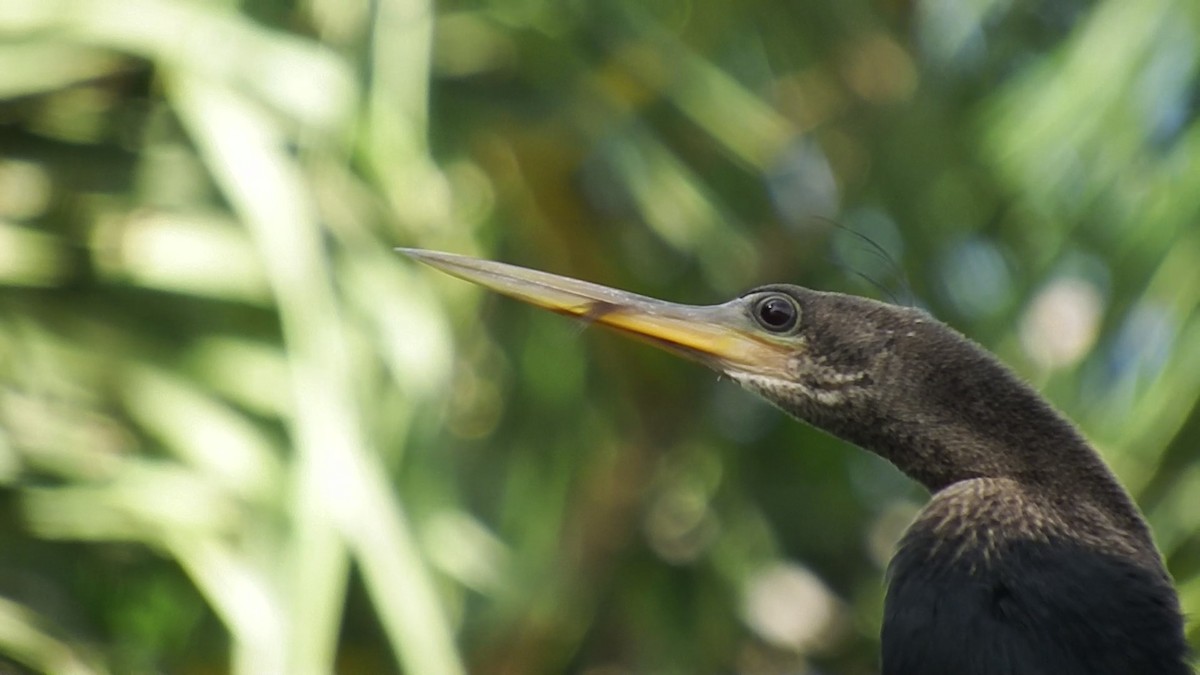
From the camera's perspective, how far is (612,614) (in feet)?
10.3

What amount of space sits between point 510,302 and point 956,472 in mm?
1723

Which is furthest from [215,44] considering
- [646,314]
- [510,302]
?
[646,314]

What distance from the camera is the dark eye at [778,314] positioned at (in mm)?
1653

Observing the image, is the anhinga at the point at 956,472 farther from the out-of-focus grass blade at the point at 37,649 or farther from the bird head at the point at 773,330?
the out-of-focus grass blade at the point at 37,649

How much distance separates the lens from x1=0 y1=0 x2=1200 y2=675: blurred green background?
91.7 inches

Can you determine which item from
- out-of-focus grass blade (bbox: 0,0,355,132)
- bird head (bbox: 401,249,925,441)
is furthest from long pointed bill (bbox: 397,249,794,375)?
out-of-focus grass blade (bbox: 0,0,355,132)

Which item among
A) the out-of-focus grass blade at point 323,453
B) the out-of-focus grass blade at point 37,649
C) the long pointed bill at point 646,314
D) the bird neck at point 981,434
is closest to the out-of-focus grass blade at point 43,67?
the out-of-focus grass blade at point 323,453

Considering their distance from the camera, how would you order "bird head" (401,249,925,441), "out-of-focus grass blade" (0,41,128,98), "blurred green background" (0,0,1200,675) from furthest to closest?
"out-of-focus grass blade" (0,41,128,98) < "blurred green background" (0,0,1200,675) < "bird head" (401,249,925,441)

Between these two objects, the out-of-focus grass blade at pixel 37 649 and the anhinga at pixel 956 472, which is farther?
the out-of-focus grass blade at pixel 37 649

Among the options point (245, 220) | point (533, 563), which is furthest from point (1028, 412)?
point (533, 563)

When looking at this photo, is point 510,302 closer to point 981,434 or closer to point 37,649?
point 37,649

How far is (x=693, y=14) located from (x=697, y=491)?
0.91 meters

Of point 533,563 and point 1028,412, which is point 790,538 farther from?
point 1028,412

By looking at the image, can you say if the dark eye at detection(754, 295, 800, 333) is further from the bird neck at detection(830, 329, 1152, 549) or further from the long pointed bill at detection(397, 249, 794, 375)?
the bird neck at detection(830, 329, 1152, 549)
